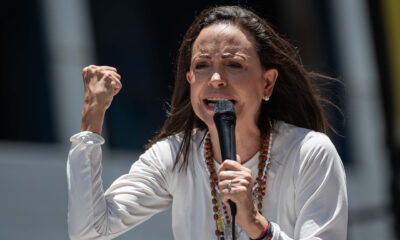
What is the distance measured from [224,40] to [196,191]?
0.67m

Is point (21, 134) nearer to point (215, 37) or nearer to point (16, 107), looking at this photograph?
point (16, 107)

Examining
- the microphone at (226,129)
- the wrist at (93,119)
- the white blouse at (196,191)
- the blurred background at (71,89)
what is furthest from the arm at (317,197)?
the blurred background at (71,89)

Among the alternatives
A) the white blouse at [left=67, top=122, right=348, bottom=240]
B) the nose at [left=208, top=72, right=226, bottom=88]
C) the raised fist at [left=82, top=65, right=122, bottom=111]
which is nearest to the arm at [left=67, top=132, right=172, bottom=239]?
the white blouse at [left=67, top=122, right=348, bottom=240]

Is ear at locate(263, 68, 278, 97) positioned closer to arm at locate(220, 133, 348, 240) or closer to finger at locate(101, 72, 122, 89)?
arm at locate(220, 133, 348, 240)

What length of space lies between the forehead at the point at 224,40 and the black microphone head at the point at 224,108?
1.14 ft

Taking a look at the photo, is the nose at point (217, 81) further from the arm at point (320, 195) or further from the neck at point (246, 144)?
the arm at point (320, 195)

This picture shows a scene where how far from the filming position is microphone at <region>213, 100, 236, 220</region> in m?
2.77

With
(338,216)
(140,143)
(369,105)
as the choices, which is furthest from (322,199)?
(369,105)

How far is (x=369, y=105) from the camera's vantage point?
12.2 metres

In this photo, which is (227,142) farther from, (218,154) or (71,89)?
(71,89)

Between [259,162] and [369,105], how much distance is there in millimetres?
9189

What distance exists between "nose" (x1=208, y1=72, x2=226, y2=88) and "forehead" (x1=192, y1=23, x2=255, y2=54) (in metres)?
0.13

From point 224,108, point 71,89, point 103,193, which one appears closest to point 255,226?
point 224,108

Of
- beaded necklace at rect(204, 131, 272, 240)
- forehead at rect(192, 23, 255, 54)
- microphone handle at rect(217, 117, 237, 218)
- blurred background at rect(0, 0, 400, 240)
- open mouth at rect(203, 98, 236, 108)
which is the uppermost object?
forehead at rect(192, 23, 255, 54)
